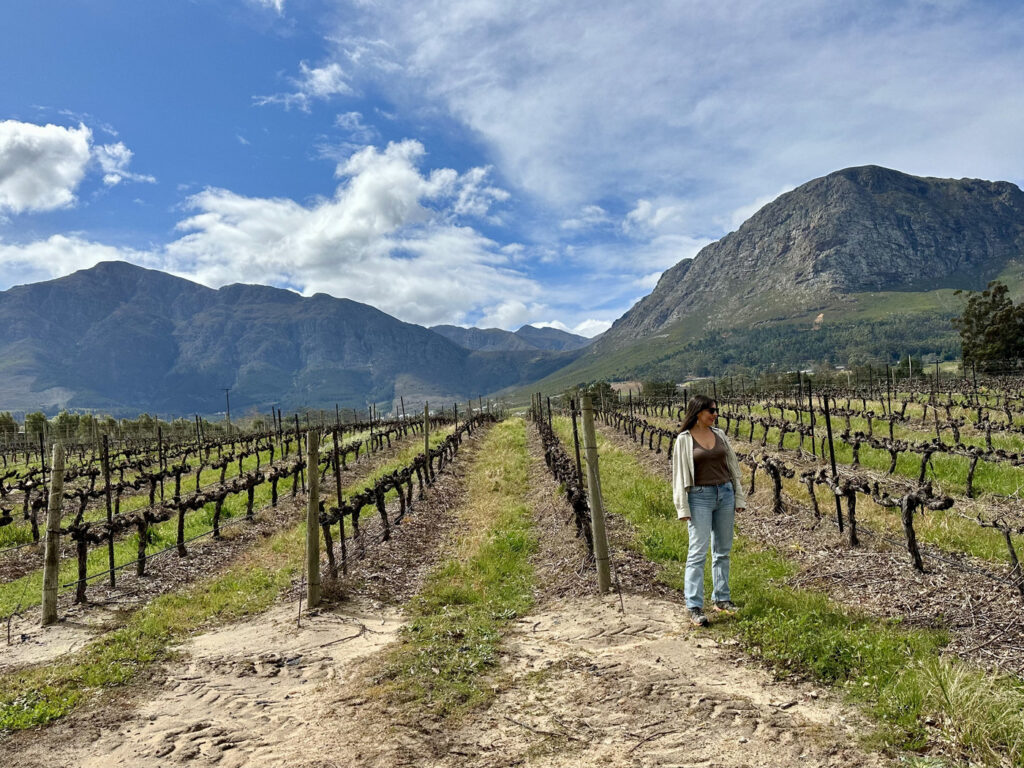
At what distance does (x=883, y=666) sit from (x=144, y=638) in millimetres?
8607

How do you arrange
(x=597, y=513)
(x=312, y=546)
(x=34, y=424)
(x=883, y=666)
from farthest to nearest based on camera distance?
(x=34, y=424), (x=312, y=546), (x=597, y=513), (x=883, y=666)

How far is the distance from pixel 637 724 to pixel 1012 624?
3974 mm

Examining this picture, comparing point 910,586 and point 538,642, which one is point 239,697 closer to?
point 538,642

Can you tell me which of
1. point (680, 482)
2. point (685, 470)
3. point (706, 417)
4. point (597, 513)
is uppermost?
point (706, 417)

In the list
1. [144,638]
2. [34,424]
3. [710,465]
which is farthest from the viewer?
[34,424]

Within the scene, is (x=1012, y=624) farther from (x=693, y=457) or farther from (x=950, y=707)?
(x=693, y=457)

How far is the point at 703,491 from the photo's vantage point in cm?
661

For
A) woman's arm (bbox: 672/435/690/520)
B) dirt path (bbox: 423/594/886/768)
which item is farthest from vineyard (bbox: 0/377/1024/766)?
woman's arm (bbox: 672/435/690/520)

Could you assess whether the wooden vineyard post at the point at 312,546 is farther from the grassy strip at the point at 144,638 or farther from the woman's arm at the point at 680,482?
the woman's arm at the point at 680,482

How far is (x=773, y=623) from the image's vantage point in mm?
6121

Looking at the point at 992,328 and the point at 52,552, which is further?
the point at 992,328

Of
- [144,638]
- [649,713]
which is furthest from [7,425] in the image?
[649,713]

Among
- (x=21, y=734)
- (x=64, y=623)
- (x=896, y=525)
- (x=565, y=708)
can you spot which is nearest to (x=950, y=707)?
(x=565, y=708)

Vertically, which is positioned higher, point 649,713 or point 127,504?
point 649,713
